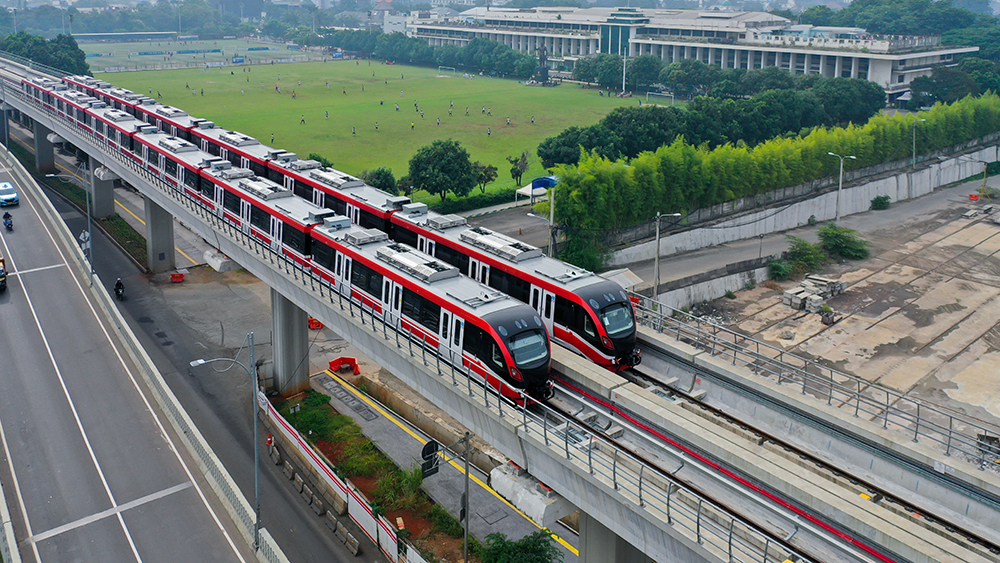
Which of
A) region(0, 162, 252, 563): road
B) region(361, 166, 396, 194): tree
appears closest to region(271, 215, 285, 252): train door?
region(0, 162, 252, 563): road

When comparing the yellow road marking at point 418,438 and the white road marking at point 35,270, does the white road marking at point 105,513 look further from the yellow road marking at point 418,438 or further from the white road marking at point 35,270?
the white road marking at point 35,270

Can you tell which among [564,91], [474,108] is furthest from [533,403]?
[564,91]

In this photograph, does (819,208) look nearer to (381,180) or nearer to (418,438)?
(381,180)

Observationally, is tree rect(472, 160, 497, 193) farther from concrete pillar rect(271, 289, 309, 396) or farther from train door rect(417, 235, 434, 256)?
train door rect(417, 235, 434, 256)

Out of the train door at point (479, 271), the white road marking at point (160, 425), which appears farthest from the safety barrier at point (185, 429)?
the train door at point (479, 271)

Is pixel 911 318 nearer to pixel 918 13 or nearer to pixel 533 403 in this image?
pixel 533 403
